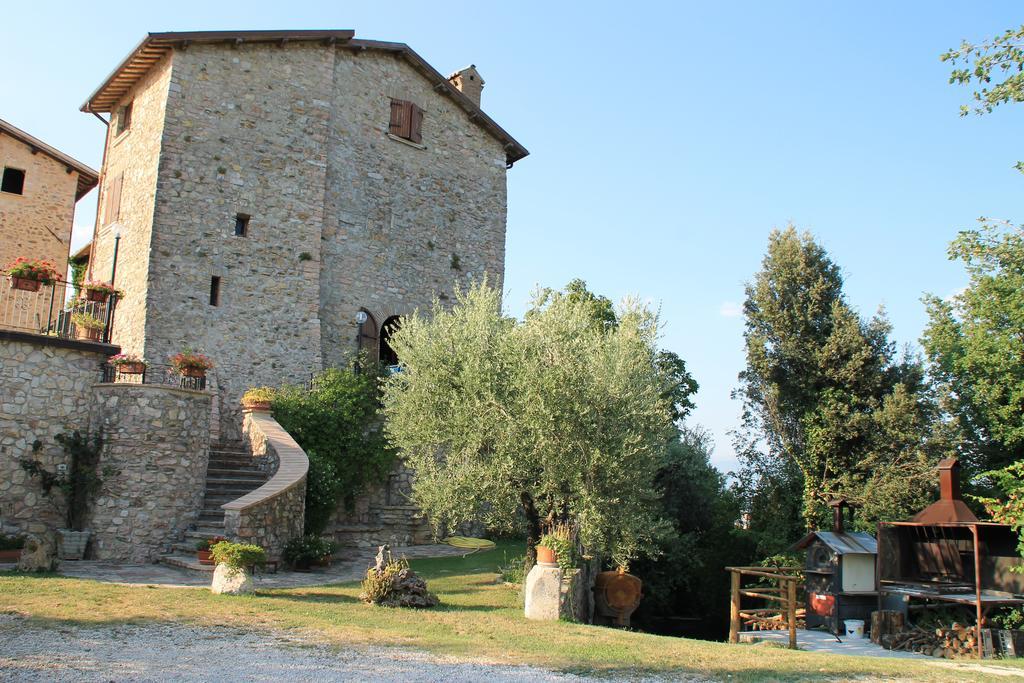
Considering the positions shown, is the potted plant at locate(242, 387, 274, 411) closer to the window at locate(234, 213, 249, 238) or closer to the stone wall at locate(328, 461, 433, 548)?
the stone wall at locate(328, 461, 433, 548)

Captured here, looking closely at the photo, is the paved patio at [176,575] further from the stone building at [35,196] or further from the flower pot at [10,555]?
the stone building at [35,196]

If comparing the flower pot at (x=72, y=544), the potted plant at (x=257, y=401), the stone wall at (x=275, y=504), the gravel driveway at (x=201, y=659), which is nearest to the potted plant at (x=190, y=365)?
the stone wall at (x=275, y=504)

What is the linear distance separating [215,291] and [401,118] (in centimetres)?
708

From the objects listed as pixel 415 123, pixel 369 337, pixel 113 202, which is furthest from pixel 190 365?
pixel 415 123

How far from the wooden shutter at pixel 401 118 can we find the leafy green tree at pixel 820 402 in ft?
34.4

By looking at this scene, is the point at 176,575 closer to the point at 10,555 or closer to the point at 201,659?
the point at 10,555

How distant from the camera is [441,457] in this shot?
538 inches

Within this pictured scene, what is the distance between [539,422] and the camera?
459 inches

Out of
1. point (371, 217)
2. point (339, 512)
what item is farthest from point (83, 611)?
point (371, 217)

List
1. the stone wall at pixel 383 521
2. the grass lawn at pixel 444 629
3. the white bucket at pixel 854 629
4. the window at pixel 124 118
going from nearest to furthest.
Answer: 1. the grass lawn at pixel 444 629
2. the white bucket at pixel 854 629
3. the stone wall at pixel 383 521
4. the window at pixel 124 118

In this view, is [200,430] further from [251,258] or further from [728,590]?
[728,590]

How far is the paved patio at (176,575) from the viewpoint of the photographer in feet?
34.5

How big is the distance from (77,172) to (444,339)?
1353 cm

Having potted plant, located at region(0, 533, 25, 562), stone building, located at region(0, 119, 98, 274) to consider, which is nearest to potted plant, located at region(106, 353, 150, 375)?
potted plant, located at region(0, 533, 25, 562)
